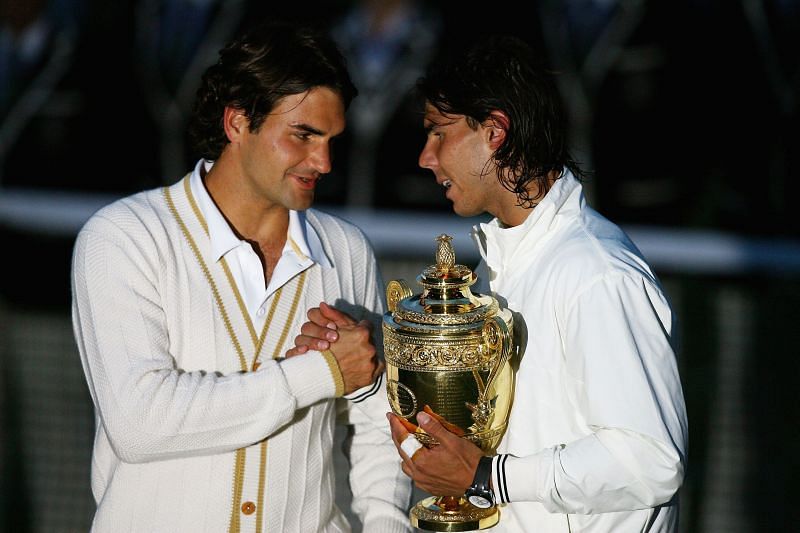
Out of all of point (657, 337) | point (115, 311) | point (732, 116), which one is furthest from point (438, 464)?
point (732, 116)

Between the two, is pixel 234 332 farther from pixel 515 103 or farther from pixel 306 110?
pixel 515 103

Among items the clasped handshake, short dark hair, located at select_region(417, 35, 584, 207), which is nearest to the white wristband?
the clasped handshake

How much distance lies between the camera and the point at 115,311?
2.48 m

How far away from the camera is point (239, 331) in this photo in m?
2.61

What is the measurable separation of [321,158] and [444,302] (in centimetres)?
45

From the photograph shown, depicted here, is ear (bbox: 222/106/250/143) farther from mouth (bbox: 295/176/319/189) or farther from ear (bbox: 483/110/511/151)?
ear (bbox: 483/110/511/151)

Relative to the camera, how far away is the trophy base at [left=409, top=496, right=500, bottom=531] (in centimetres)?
252

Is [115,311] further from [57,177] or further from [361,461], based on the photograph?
[57,177]

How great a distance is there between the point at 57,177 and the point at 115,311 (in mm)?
5626

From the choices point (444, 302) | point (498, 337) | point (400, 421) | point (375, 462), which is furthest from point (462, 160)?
point (375, 462)

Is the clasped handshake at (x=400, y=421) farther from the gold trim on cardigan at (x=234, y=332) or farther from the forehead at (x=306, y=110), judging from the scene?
the forehead at (x=306, y=110)

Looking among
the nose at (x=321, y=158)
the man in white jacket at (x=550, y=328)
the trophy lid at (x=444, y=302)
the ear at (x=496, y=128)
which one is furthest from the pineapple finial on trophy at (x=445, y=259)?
the nose at (x=321, y=158)

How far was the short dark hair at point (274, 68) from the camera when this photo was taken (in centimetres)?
266

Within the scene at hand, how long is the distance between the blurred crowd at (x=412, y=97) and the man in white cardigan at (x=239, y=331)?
13.6ft
